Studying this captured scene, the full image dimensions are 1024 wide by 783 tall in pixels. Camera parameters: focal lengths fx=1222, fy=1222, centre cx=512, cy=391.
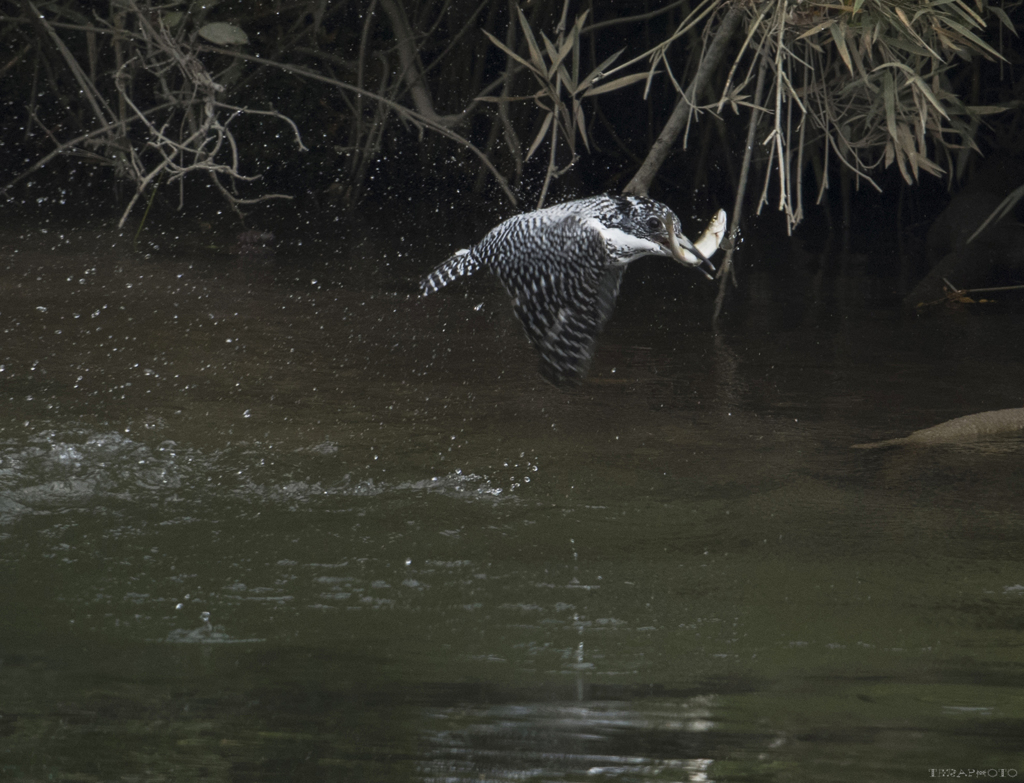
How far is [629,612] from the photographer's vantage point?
2281 mm

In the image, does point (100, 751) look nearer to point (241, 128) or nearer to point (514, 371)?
point (514, 371)

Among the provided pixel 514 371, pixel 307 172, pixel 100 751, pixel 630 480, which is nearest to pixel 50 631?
pixel 100 751

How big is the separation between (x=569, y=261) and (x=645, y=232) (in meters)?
0.19

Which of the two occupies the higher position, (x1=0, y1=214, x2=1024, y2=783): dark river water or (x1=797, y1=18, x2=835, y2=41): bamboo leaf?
(x1=797, y1=18, x2=835, y2=41): bamboo leaf

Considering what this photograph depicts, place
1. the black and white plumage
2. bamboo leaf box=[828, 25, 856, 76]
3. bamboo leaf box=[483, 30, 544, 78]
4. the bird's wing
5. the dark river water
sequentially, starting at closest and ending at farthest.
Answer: the dark river water
the black and white plumage
the bird's wing
bamboo leaf box=[483, 30, 544, 78]
bamboo leaf box=[828, 25, 856, 76]

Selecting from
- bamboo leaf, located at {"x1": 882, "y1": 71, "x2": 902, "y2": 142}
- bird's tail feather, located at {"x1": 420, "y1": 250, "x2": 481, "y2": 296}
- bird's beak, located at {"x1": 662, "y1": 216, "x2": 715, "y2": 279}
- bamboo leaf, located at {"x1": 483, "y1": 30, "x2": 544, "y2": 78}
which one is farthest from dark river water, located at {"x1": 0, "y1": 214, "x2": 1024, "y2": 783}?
bamboo leaf, located at {"x1": 483, "y1": 30, "x2": 544, "y2": 78}

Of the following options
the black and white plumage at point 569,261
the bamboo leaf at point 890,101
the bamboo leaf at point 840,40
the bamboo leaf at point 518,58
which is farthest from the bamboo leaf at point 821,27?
the black and white plumage at point 569,261

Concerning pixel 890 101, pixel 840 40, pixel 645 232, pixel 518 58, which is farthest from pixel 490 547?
pixel 890 101

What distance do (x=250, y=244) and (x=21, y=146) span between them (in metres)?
1.94

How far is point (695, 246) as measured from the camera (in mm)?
2209

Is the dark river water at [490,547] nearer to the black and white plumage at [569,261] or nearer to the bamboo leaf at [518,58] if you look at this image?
the black and white plumage at [569,261]

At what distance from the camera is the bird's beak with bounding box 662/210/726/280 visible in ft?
7.04

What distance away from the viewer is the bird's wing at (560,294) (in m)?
2.37

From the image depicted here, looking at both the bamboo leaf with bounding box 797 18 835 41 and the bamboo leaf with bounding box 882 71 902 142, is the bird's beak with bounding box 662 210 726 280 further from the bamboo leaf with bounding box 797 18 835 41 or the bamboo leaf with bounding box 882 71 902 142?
the bamboo leaf with bounding box 882 71 902 142
